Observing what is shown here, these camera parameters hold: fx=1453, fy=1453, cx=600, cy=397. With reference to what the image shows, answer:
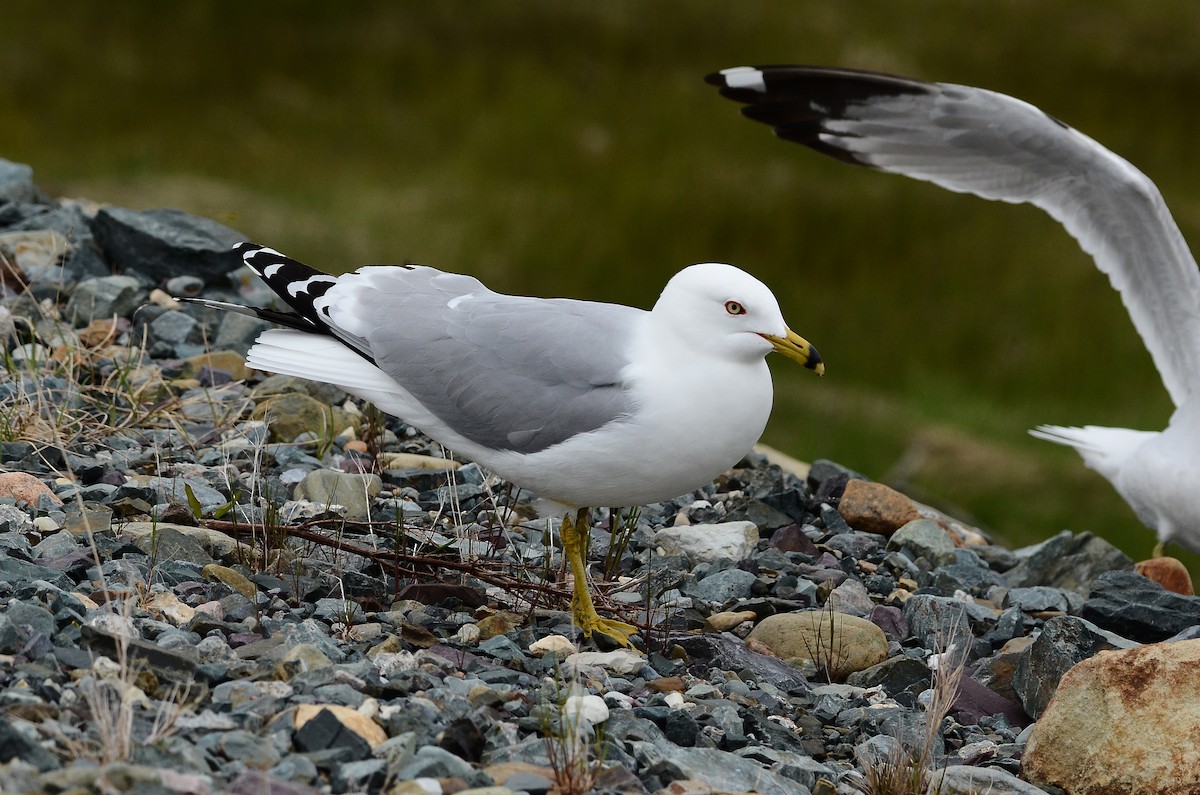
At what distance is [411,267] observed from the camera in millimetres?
4555

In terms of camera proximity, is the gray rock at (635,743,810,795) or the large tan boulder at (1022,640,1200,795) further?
the large tan boulder at (1022,640,1200,795)

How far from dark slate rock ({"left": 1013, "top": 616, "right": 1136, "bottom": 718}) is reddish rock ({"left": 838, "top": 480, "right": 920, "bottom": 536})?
1.16m

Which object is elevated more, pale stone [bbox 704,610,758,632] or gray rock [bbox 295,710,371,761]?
gray rock [bbox 295,710,371,761]

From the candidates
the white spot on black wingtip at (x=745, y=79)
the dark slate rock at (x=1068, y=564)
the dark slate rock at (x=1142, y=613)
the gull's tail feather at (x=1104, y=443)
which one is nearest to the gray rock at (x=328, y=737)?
the dark slate rock at (x=1142, y=613)

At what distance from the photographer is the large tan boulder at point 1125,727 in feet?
11.2

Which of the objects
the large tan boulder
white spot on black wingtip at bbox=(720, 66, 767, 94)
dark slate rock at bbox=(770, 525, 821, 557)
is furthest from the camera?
white spot on black wingtip at bbox=(720, 66, 767, 94)

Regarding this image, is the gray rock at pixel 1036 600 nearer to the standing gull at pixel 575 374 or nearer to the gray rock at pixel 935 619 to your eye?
the gray rock at pixel 935 619

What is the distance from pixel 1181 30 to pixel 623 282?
673 centimetres

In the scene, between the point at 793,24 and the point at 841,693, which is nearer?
the point at 841,693

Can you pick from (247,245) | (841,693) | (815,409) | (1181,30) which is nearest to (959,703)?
(841,693)

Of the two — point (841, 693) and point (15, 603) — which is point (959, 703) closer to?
point (841, 693)

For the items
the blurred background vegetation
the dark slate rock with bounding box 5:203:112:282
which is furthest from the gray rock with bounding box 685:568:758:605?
the blurred background vegetation

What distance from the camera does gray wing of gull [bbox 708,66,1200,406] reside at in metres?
5.61

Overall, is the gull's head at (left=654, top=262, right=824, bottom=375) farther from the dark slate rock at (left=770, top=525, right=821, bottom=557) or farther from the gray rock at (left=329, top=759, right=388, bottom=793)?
the gray rock at (left=329, top=759, right=388, bottom=793)
